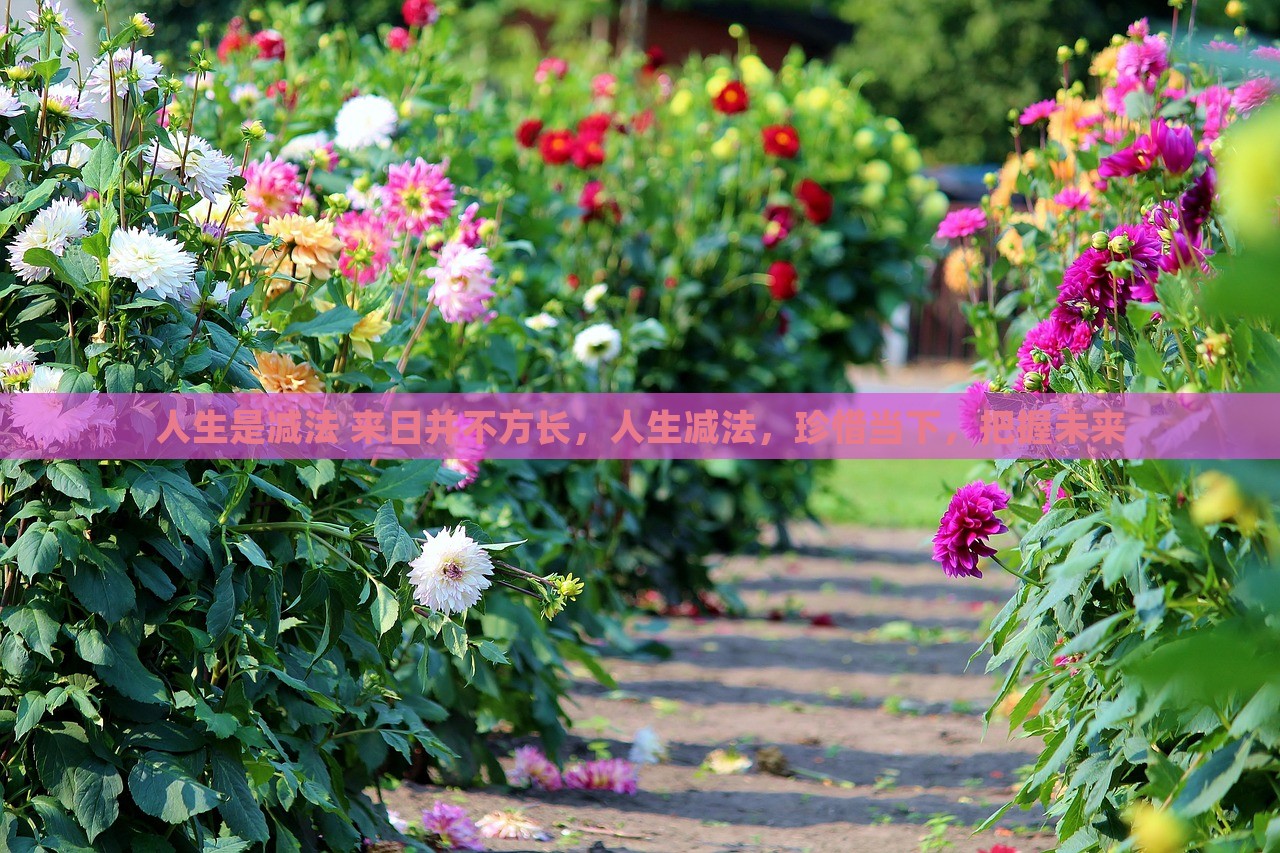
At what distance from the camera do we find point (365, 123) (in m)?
3.08

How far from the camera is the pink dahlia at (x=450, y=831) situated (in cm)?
267

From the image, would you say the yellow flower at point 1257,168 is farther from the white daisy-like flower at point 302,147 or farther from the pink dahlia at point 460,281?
the white daisy-like flower at point 302,147

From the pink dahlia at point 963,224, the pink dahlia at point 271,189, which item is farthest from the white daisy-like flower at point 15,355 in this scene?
the pink dahlia at point 963,224

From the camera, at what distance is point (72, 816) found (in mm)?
1796

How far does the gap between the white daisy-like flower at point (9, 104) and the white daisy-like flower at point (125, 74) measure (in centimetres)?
13

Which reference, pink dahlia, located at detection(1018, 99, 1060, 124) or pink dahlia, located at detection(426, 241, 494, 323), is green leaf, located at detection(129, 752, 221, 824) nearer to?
pink dahlia, located at detection(426, 241, 494, 323)

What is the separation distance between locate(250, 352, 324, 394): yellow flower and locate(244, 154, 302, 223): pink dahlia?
0.36 metres

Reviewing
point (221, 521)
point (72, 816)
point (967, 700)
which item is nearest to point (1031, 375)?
point (221, 521)

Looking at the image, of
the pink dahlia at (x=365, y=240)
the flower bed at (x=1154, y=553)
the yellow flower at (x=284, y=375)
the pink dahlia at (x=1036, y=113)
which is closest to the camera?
the flower bed at (x=1154, y=553)

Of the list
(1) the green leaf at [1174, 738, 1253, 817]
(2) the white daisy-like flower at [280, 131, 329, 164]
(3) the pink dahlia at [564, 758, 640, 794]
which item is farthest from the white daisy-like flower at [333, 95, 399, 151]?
(1) the green leaf at [1174, 738, 1253, 817]

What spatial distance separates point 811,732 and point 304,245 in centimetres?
221

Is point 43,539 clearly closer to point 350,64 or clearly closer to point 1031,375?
point 1031,375

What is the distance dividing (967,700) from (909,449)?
183 inches

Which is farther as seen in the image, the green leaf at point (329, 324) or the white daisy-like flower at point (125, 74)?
the green leaf at point (329, 324)
